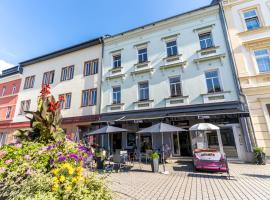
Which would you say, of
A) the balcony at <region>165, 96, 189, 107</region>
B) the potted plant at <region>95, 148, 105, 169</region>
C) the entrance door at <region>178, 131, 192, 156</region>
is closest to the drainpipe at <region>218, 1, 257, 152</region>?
the balcony at <region>165, 96, 189, 107</region>

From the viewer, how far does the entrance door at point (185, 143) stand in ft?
40.9

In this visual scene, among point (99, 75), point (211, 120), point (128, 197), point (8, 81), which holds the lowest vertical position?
point (128, 197)

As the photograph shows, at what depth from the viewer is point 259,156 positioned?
9.80 metres

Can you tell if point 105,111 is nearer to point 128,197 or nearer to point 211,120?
point 211,120

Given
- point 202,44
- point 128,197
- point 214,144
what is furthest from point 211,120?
point 128,197

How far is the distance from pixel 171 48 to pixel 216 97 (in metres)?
6.19

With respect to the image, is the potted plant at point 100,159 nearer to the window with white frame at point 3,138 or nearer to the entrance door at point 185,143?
the entrance door at point 185,143

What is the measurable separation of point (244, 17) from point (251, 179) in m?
12.6

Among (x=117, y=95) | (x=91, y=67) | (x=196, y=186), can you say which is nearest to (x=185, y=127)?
(x=196, y=186)

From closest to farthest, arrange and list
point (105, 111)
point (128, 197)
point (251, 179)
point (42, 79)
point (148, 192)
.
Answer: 1. point (128, 197)
2. point (148, 192)
3. point (251, 179)
4. point (105, 111)
5. point (42, 79)

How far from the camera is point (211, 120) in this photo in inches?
465

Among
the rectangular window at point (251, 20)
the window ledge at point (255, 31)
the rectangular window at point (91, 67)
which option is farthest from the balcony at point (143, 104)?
the rectangular window at point (251, 20)

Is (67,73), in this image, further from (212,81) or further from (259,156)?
(259,156)

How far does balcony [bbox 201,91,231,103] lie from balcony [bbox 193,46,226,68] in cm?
256
